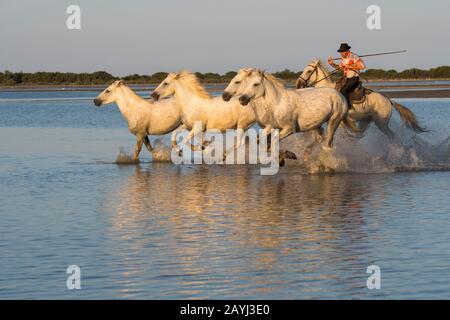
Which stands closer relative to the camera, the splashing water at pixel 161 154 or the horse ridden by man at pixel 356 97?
the horse ridden by man at pixel 356 97

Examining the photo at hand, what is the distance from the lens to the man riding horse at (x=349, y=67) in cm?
1930

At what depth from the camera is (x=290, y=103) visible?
18.4 metres

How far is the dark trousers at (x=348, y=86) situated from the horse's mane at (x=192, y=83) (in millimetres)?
2607

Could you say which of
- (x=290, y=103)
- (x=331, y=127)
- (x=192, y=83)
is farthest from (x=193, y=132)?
(x=331, y=127)

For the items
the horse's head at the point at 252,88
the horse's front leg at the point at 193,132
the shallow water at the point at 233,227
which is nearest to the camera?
the shallow water at the point at 233,227

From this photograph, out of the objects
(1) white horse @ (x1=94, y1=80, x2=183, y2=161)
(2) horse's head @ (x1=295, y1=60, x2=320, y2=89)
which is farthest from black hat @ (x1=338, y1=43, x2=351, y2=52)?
(1) white horse @ (x1=94, y1=80, x2=183, y2=161)

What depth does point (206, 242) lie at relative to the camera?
11469 mm

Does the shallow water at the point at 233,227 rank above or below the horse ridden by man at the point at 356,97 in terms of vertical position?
below

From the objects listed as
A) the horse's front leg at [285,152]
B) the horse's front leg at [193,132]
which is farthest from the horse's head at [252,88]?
the horse's front leg at [193,132]

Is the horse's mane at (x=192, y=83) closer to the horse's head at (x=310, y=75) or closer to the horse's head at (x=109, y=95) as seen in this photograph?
the horse's head at (x=109, y=95)

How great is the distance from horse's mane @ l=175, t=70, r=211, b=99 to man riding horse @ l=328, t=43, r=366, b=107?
2.64 metres

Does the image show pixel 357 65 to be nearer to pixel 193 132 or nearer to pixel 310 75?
pixel 310 75

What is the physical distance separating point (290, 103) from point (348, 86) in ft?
5.14
